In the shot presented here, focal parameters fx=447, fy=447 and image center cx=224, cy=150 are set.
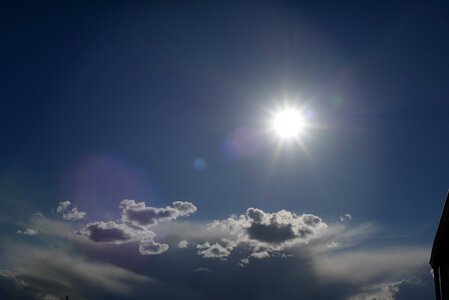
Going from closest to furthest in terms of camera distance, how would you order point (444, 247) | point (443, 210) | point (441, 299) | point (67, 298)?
1. point (443, 210)
2. point (444, 247)
3. point (441, 299)
4. point (67, 298)

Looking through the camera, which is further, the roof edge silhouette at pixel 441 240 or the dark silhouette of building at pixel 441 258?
the dark silhouette of building at pixel 441 258

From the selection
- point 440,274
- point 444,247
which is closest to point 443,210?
point 444,247

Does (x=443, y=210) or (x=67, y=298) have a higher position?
(x=67, y=298)

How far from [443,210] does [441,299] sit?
648cm

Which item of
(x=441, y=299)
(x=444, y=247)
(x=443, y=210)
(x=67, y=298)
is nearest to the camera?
(x=443, y=210)

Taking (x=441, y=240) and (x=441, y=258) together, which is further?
(x=441, y=258)

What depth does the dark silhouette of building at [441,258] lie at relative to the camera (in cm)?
1578

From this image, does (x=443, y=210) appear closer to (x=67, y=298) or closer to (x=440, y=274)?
(x=440, y=274)

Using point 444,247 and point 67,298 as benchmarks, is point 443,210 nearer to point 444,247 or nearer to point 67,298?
point 444,247

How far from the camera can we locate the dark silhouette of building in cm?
1578

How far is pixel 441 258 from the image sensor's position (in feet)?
60.3

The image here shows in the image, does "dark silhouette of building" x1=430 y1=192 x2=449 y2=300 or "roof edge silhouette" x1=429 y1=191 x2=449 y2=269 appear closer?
"roof edge silhouette" x1=429 y1=191 x2=449 y2=269

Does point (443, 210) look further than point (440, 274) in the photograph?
No

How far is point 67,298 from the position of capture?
209 feet
